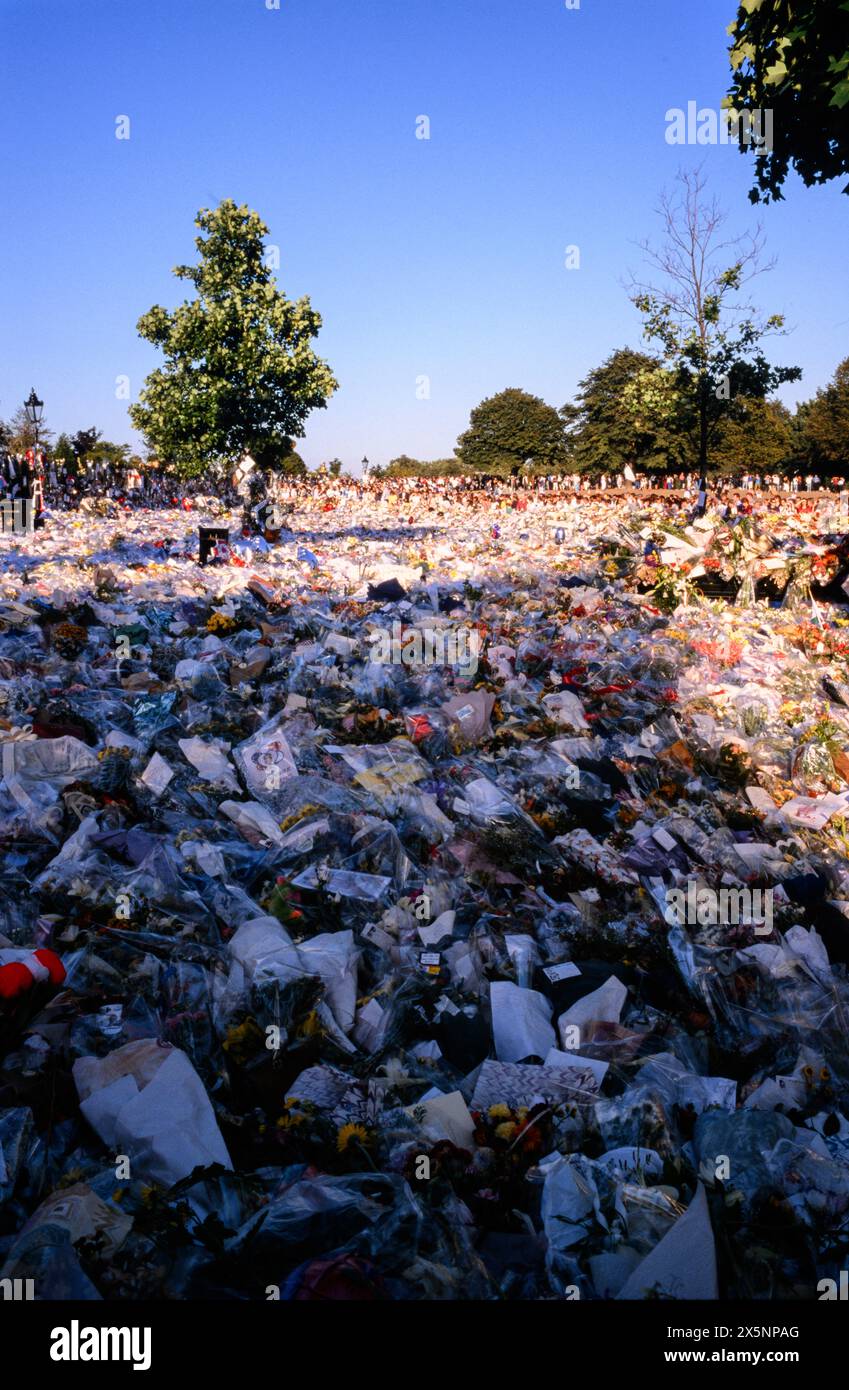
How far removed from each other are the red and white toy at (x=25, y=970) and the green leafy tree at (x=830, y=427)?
3891 centimetres

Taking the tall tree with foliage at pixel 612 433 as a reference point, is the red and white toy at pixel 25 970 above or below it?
below

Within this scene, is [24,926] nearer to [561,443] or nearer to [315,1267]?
[315,1267]

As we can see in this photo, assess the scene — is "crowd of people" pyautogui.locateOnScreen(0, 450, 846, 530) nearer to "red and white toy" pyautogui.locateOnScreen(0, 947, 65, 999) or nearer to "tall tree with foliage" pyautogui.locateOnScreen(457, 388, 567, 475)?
"red and white toy" pyautogui.locateOnScreen(0, 947, 65, 999)

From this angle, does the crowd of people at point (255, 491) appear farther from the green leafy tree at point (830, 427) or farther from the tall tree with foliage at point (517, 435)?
the tall tree with foliage at point (517, 435)

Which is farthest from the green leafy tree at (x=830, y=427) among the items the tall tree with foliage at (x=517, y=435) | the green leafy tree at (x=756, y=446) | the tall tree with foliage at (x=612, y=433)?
the tall tree with foliage at (x=517, y=435)

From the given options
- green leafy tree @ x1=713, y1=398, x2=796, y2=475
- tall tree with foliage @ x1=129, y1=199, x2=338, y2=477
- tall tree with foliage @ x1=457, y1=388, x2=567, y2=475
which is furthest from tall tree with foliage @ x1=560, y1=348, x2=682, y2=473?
tall tree with foliage @ x1=129, y1=199, x2=338, y2=477

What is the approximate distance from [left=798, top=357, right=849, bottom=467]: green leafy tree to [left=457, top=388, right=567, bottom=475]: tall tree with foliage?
72.5 feet

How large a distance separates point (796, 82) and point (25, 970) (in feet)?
25.6

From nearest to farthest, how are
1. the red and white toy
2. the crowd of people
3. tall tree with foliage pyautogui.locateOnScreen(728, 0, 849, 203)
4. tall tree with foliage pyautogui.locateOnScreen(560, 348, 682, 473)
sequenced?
the red and white toy, tall tree with foliage pyautogui.locateOnScreen(728, 0, 849, 203), the crowd of people, tall tree with foliage pyautogui.locateOnScreen(560, 348, 682, 473)

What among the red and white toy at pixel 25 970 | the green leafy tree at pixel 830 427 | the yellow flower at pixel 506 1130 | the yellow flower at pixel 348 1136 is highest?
the green leafy tree at pixel 830 427

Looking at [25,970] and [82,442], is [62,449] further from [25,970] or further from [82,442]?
[25,970]

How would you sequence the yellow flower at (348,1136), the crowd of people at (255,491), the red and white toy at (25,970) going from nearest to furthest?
the yellow flower at (348,1136) < the red and white toy at (25,970) < the crowd of people at (255,491)

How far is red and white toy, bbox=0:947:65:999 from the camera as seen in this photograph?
2.57 meters

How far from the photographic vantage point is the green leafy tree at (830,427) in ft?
118
